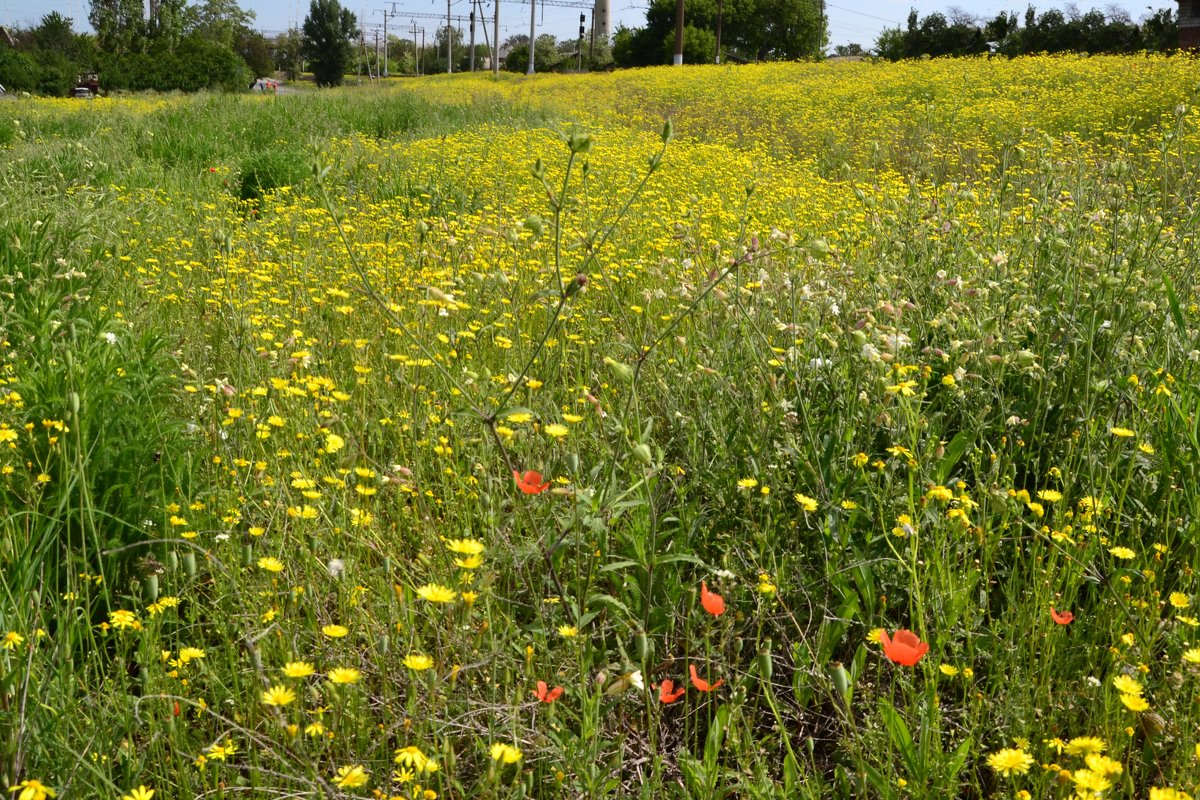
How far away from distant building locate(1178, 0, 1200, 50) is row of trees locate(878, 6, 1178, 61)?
162 centimetres

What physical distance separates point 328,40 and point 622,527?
71921 millimetres

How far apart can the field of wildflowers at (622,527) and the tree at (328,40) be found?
223ft

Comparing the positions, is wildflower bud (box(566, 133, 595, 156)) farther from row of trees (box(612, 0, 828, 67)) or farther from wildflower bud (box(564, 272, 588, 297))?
row of trees (box(612, 0, 828, 67))

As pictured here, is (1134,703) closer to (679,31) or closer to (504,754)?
(504,754)

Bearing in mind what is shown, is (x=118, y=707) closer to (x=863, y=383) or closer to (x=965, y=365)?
(x=863, y=383)

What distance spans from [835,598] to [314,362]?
2046mm

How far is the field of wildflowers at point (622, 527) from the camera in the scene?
1.46m

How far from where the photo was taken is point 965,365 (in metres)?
2.47

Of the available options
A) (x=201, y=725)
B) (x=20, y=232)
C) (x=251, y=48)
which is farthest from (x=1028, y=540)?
(x=251, y=48)

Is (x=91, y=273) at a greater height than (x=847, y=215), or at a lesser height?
lesser

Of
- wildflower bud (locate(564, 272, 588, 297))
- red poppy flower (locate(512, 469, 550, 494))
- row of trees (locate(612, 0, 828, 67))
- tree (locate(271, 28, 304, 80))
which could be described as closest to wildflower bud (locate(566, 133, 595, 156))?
wildflower bud (locate(564, 272, 588, 297))

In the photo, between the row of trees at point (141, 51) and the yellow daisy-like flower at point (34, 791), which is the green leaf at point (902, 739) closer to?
the yellow daisy-like flower at point (34, 791)

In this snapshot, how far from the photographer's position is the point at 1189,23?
23609 mm

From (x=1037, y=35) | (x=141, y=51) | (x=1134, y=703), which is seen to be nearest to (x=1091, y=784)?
(x=1134, y=703)
